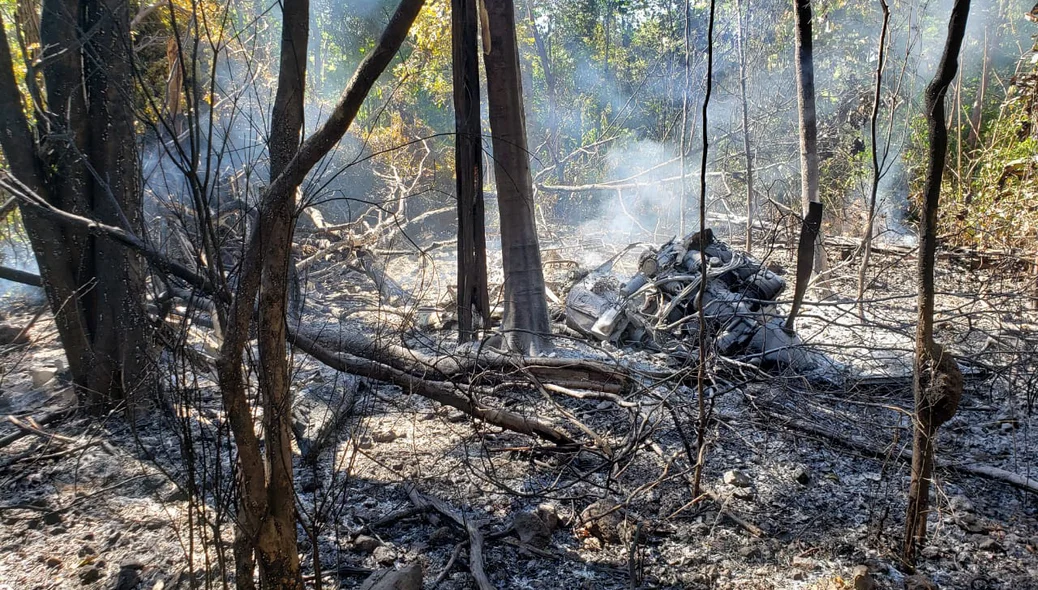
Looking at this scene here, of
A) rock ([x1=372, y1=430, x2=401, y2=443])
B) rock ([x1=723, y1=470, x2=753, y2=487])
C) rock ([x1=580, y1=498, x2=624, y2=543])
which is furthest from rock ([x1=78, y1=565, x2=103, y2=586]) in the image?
rock ([x1=723, y1=470, x2=753, y2=487])

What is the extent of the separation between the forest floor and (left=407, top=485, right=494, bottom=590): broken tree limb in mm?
56

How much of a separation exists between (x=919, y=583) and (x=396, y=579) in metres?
2.19

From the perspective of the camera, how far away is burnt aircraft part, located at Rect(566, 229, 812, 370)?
5.28 metres

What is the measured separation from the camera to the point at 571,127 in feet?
63.7

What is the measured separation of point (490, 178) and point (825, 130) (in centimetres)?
875

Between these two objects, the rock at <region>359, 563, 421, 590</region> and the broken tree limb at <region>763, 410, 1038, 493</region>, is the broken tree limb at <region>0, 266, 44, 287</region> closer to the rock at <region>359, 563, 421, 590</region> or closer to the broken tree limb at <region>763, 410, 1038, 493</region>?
the rock at <region>359, 563, 421, 590</region>

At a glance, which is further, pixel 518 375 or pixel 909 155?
pixel 909 155

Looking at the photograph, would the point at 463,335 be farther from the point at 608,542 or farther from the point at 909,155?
the point at 909,155

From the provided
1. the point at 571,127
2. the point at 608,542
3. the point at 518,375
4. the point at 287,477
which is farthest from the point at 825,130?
the point at 287,477

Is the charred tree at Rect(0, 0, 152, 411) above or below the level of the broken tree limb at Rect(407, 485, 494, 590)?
above

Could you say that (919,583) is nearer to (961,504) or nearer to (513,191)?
(961,504)

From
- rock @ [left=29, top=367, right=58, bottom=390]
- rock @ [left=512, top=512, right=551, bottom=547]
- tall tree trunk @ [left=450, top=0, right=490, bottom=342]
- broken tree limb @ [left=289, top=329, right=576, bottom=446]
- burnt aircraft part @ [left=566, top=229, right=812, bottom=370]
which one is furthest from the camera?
tall tree trunk @ [left=450, top=0, right=490, bottom=342]

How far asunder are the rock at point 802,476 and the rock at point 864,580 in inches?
37.2

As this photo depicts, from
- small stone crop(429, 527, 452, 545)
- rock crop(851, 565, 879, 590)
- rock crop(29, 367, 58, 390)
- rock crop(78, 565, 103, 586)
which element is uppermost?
rock crop(29, 367, 58, 390)
